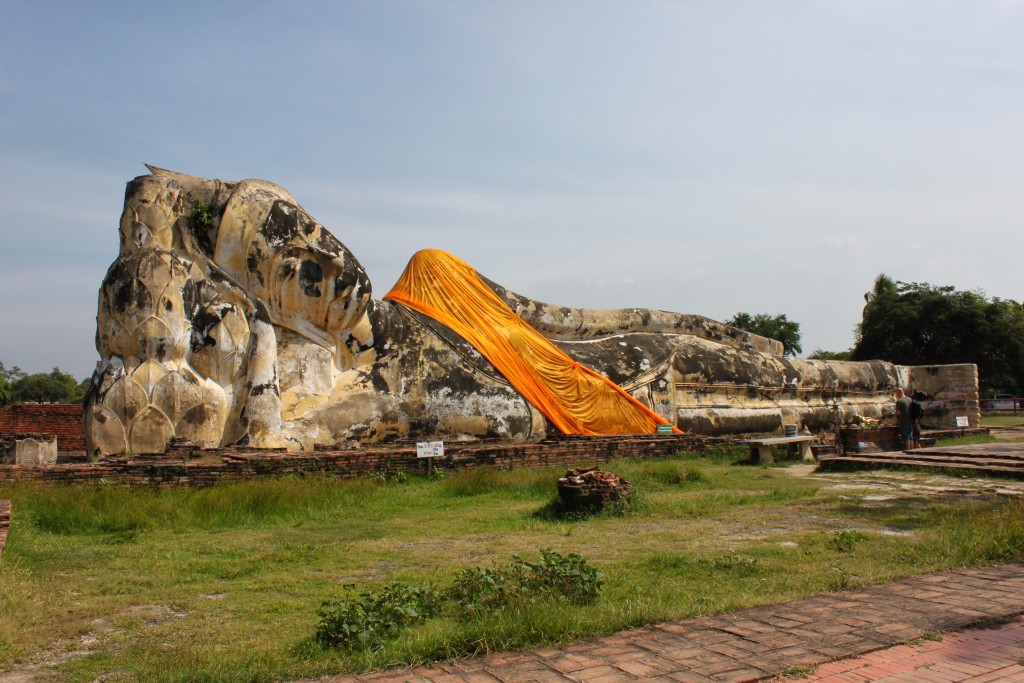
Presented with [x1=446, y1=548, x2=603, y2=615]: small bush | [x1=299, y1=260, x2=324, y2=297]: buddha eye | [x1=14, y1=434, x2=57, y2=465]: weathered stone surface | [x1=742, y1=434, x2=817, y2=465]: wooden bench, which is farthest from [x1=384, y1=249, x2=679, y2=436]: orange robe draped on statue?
[x1=446, y1=548, x2=603, y2=615]: small bush

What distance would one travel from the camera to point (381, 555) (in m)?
5.36

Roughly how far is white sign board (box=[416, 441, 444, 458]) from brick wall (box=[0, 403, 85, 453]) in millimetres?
12218

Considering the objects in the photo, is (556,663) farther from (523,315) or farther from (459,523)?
(523,315)

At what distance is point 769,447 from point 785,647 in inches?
331

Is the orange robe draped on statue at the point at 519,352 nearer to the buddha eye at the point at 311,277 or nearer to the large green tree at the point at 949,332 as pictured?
the buddha eye at the point at 311,277

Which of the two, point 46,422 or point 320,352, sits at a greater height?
point 320,352

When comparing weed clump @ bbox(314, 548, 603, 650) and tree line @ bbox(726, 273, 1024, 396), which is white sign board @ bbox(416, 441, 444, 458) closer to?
weed clump @ bbox(314, 548, 603, 650)

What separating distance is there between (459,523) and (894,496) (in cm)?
363

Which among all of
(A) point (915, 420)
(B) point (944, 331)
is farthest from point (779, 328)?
(A) point (915, 420)

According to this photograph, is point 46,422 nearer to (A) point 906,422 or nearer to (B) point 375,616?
(A) point 906,422

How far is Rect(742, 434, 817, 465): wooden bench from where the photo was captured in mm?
11133

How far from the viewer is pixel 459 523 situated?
6641 mm

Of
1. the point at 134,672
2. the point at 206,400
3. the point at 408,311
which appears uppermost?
the point at 408,311

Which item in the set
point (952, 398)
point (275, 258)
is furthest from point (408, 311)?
point (952, 398)
